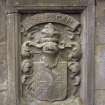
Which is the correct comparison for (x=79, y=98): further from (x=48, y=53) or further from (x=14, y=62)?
(x=14, y=62)

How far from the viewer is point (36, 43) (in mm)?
3629

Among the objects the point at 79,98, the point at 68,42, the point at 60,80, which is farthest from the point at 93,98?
the point at 68,42

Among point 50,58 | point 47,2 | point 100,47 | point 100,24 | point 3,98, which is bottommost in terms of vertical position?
point 3,98

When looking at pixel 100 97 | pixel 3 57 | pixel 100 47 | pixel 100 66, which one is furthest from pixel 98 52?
pixel 3 57

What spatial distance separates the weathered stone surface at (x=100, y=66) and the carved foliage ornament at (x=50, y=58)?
0.24 m

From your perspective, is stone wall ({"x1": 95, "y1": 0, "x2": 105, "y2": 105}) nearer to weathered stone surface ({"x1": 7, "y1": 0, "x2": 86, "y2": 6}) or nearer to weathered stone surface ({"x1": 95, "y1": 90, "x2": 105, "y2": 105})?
weathered stone surface ({"x1": 95, "y1": 90, "x2": 105, "y2": 105})

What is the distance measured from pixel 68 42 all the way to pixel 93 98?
784 millimetres

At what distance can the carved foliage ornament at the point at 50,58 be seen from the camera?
11.9 ft

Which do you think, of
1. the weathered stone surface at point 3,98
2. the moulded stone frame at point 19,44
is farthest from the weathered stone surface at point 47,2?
the weathered stone surface at point 3,98

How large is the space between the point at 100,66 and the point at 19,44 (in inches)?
42.1

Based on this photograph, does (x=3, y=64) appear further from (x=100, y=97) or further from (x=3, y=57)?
(x=100, y=97)

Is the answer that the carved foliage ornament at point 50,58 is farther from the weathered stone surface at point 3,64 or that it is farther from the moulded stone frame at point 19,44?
the weathered stone surface at point 3,64

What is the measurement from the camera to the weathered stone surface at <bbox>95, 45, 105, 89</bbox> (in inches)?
142

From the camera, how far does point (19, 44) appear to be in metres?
3.63
